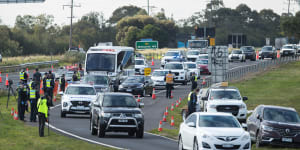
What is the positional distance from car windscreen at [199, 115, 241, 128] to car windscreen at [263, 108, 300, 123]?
3718mm

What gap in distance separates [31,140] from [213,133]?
711cm

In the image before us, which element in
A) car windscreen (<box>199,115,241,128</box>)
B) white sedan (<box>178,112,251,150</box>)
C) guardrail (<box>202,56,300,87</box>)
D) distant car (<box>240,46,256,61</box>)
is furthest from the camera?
distant car (<box>240,46,256,61</box>)

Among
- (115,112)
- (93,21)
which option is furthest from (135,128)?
(93,21)

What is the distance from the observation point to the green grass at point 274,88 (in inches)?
1753

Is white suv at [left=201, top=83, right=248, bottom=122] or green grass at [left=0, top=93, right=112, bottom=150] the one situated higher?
white suv at [left=201, top=83, right=248, bottom=122]

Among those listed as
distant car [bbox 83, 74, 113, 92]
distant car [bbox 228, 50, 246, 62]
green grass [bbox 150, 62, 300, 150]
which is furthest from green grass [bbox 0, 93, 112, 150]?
distant car [bbox 228, 50, 246, 62]

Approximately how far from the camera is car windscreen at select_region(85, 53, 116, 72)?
4409cm

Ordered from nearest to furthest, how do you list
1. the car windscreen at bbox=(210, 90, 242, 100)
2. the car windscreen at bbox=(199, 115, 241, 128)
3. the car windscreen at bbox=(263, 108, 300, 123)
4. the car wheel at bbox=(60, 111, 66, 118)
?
the car windscreen at bbox=(199, 115, 241, 128), the car windscreen at bbox=(263, 108, 300, 123), the car windscreen at bbox=(210, 90, 242, 100), the car wheel at bbox=(60, 111, 66, 118)

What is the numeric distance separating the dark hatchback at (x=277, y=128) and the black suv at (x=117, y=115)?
411 centimetres

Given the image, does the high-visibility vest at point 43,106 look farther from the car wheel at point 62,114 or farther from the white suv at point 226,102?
the white suv at point 226,102

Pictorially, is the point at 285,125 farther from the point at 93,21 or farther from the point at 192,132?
the point at 93,21

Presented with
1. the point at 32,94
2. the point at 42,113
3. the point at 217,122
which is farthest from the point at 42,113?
the point at 217,122

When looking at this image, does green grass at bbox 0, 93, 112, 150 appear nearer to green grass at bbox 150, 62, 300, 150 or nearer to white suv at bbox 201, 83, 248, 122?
green grass at bbox 150, 62, 300, 150

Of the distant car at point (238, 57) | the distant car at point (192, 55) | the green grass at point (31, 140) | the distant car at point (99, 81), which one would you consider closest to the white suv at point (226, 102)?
the green grass at point (31, 140)
